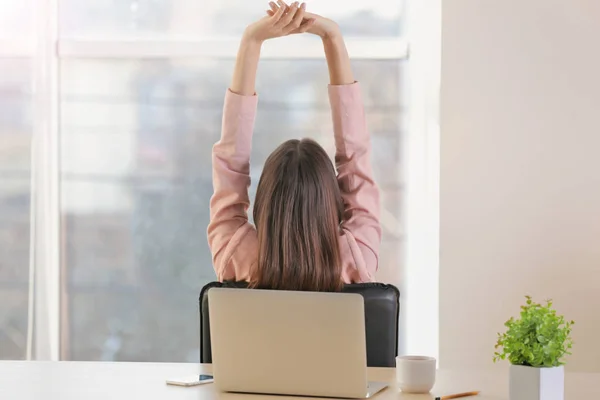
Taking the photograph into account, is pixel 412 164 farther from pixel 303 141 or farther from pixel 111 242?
pixel 303 141

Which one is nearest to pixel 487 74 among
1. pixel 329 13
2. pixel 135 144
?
pixel 329 13

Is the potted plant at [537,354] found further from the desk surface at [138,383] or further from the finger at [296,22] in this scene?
the finger at [296,22]

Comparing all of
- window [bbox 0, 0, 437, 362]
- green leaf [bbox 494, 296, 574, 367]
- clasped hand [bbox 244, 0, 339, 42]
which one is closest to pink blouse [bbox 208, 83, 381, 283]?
clasped hand [bbox 244, 0, 339, 42]

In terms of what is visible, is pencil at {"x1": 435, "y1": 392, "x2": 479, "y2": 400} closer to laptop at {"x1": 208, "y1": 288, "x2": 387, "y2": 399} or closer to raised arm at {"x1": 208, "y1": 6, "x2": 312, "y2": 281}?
laptop at {"x1": 208, "y1": 288, "x2": 387, "y2": 399}

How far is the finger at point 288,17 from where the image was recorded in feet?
7.94

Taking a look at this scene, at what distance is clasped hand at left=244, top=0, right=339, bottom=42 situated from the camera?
243cm

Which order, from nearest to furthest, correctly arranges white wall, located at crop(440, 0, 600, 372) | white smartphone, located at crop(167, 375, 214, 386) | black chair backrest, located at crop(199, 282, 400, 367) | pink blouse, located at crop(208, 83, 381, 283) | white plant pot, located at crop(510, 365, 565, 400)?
white plant pot, located at crop(510, 365, 565, 400), white smartphone, located at crop(167, 375, 214, 386), black chair backrest, located at crop(199, 282, 400, 367), pink blouse, located at crop(208, 83, 381, 283), white wall, located at crop(440, 0, 600, 372)

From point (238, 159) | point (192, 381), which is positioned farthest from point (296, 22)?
point (192, 381)

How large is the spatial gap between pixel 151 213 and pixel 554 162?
197 cm

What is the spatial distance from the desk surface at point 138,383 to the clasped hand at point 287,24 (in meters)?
0.96

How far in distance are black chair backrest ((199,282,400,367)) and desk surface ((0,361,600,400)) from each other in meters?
0.05

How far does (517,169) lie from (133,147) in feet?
6.17

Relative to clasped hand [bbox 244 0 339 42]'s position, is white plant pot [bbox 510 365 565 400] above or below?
below

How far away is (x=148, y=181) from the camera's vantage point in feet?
14.4
